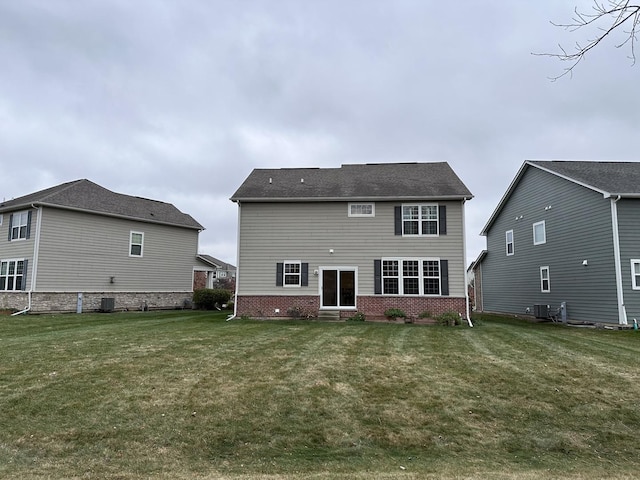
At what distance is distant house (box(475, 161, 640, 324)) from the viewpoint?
14695 millimetres

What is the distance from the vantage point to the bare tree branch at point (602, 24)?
384 cm

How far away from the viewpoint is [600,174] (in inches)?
669

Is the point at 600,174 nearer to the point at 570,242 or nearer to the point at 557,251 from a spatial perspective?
the point at 570,242

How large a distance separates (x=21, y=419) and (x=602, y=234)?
18047 millimetres

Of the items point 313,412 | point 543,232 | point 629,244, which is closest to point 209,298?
point 543,232

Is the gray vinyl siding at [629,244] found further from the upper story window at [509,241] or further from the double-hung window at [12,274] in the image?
the double-hung window at [12,274]

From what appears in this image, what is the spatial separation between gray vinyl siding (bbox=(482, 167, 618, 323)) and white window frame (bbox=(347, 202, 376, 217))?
8.63 m

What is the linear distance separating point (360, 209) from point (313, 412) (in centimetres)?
1204

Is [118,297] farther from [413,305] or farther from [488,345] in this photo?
[488,345]

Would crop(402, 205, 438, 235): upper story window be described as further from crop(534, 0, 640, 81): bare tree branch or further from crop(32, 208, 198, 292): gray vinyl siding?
crop(32, 208, 198, 292): gray vinyl siding

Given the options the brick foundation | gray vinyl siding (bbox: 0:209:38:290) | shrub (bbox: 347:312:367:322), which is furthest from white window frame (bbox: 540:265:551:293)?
gray vinyl siding (bbox: 0:209:38:290)

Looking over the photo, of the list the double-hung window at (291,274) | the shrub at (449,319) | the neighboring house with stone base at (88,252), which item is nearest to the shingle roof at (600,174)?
→ the shrub at (449,319)

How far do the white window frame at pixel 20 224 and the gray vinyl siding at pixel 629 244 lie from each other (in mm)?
25688

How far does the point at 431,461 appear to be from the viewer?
432 cm
